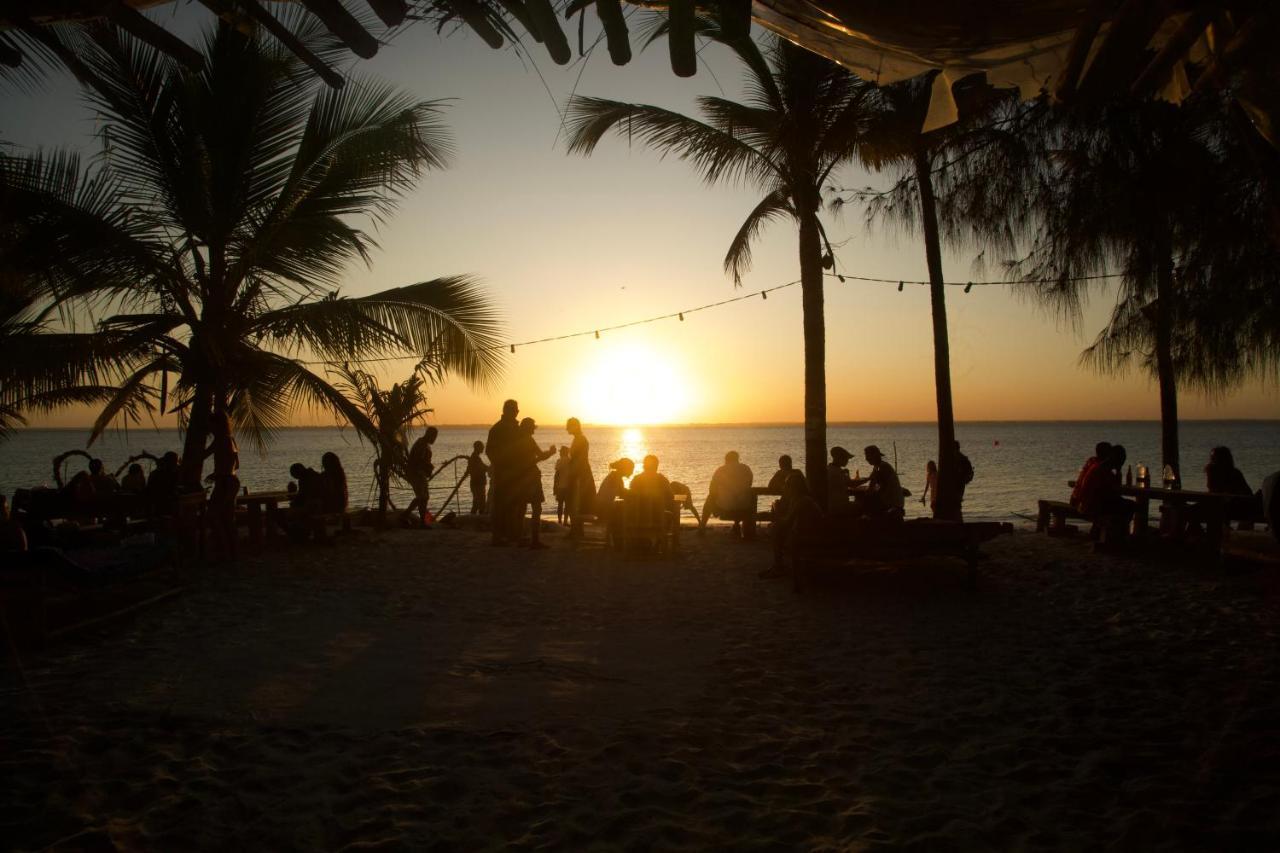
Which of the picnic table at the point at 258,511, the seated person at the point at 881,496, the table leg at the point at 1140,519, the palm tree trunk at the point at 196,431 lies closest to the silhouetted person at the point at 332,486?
the picnic table at the point at 258,511

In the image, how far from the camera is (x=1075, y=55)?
2.87 meters

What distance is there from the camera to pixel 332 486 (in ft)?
35.4

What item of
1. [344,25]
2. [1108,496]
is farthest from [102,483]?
[1108,496]

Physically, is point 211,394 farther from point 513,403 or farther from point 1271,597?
point 1271,597

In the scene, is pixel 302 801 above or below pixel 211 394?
below

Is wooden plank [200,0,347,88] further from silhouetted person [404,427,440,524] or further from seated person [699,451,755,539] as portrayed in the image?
silhouetted person [404,427,440,524]

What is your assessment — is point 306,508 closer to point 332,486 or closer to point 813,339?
point 332,486

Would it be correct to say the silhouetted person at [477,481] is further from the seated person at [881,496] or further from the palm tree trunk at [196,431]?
the seated person at [881,496]

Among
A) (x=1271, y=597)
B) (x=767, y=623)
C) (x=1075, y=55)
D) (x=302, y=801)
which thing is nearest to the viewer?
(x=1075, y=55)

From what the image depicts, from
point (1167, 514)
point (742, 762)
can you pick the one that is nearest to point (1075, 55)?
point (742, 762)

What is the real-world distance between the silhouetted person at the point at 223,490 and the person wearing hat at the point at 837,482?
689cm

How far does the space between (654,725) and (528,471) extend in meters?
6.53

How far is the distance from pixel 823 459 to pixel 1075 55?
324 inches

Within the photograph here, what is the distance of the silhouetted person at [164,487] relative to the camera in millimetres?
8328
